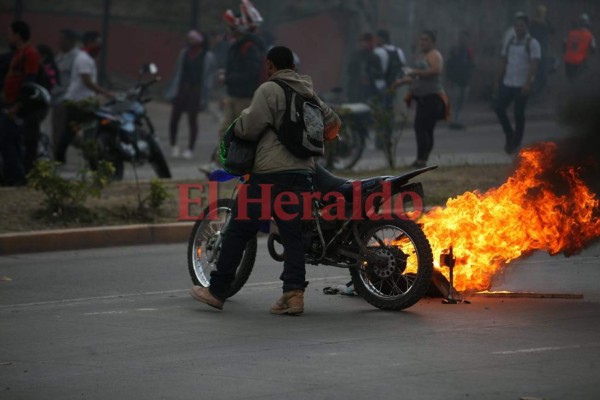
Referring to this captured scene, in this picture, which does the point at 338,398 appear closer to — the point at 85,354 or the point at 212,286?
the point at 85,354

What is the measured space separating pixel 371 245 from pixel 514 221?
1.12 metres

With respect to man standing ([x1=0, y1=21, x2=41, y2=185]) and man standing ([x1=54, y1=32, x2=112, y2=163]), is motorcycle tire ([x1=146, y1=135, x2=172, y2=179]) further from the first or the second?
man standing ([x1=0, y1=21, x2=41, y2=185])

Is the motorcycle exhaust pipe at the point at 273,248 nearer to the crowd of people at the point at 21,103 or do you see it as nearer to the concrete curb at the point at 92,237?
the concrete curb at the point at 92,237

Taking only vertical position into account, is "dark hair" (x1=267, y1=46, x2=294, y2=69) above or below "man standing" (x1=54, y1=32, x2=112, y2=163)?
below

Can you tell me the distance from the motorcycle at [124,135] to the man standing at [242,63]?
0.96 m

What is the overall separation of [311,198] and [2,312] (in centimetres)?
221

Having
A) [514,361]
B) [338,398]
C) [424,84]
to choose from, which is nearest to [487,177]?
[424,84]

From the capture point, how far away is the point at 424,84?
17.5 m

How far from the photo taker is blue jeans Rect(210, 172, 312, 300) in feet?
29.4

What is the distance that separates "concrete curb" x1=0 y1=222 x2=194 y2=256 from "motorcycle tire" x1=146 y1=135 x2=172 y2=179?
3915 mm

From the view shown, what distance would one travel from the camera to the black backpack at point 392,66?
23.7m

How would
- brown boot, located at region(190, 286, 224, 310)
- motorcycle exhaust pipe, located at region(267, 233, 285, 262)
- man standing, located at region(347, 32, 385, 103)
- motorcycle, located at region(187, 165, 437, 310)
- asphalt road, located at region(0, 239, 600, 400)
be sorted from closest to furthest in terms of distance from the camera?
asphalt road, located at region(0, 239, 600, 400) → motorcycle, located at region(187, 165, 437, 310) → brown boot, located at region(190, 286, 224, 310) → motorcycle exhaust pipe, located at region(267, 233, 285, 262) → man standing, located at region(347, 32, 385, 103)

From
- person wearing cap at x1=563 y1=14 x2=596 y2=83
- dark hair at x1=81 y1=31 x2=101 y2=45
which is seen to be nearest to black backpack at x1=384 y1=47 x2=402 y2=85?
person wearing cap at x1=563 y1=14 x2=596 y2=83

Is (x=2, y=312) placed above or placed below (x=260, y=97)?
below
